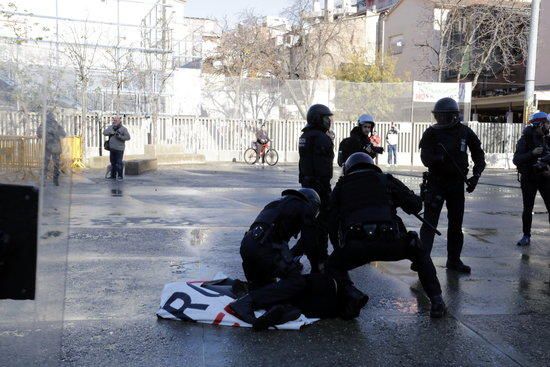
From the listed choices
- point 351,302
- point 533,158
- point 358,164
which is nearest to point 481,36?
point 533,158

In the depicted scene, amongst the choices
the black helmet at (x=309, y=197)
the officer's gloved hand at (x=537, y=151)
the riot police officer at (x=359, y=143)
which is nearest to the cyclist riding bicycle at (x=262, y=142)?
the officer's gloved hand at (x=537, y=151)

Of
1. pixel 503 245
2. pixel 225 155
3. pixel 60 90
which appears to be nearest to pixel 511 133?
pixel 225 155

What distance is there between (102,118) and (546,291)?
20416 mm

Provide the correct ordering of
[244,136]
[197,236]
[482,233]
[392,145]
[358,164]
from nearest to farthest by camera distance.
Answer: [358,164]
[197,236]
[482,233]
[392,145]
[244,136]

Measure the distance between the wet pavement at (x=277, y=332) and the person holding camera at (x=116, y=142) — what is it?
5528 millimetres

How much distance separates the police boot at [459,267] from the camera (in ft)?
21.0

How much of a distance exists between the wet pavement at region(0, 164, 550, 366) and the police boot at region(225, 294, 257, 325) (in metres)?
0.11

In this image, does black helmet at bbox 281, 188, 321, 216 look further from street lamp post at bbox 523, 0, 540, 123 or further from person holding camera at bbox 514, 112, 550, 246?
street lamp post at bbox 523, 0, 540, 123

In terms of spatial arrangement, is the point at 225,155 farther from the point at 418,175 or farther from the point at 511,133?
the point at 511,133

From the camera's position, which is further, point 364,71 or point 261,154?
point 364,71

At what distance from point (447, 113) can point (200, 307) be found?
3250 millimetres

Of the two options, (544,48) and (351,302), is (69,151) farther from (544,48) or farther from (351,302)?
(544,48)

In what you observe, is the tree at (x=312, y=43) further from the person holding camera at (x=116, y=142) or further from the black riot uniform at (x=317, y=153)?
the black riot uniform at (x=317, y=153)

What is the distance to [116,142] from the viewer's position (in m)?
15.8
